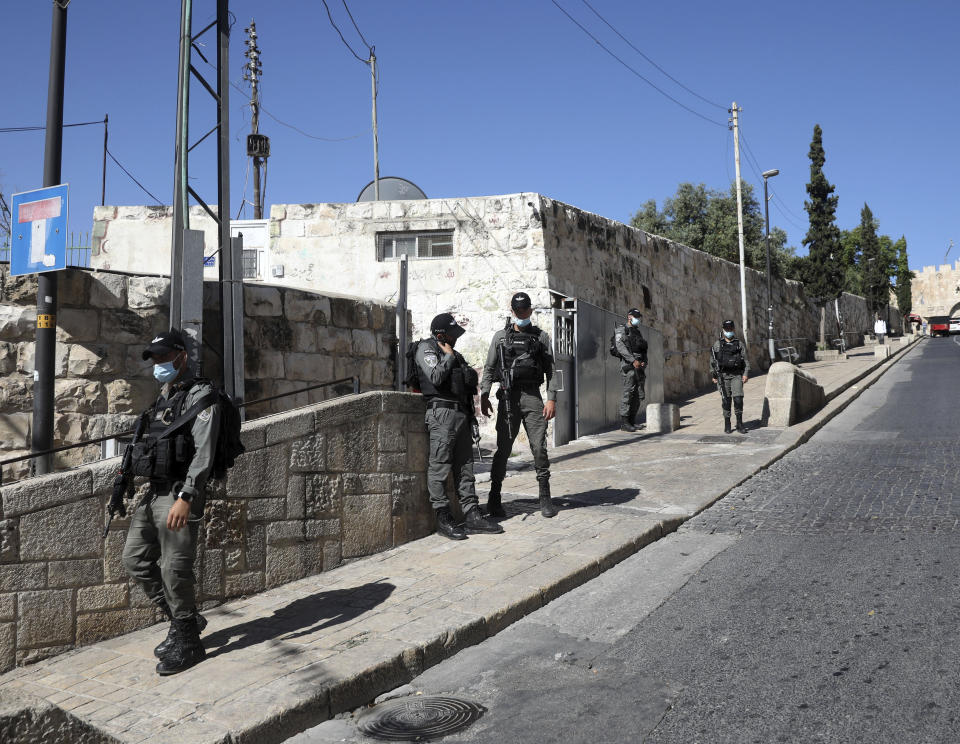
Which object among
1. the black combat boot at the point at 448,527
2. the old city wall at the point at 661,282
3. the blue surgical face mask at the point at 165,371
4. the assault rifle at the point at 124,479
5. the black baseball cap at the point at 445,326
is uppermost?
the old city wall at the point at 661,282

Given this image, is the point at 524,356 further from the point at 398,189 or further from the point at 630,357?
the point at 398,189

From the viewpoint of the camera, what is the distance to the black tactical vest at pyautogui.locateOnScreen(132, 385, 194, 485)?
13.0 ft

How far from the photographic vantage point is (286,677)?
3773 mm

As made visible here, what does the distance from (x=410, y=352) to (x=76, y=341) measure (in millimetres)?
2711

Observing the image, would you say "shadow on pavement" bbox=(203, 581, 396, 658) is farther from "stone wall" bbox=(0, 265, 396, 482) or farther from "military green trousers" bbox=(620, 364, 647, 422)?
"military green trousers" bbox=(620, 364, 647, 422)

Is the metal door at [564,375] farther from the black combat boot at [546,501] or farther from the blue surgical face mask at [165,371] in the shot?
the blue surgical face mask at [165,371]

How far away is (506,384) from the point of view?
6848 millimetres

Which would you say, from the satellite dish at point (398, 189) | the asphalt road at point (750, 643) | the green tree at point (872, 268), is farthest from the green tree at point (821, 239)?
the asphalt road at point (750, 643)

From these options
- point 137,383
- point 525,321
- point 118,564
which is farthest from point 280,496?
point 525,321

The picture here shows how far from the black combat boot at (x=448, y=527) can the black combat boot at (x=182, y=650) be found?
2.49m

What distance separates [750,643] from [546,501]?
3.01 m

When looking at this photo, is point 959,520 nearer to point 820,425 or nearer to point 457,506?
point 457,506

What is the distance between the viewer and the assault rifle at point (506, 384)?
6836 mm

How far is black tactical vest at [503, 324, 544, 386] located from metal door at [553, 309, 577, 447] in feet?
16.0
